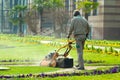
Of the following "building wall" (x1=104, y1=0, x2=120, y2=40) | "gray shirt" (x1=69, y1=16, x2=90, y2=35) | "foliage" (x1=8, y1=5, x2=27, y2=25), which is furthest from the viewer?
"foliage" (x1=8, y1=5, x2=27, y2=25)

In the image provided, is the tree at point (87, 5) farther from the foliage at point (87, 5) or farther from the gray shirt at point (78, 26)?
the gray shirt at point (78, 26)

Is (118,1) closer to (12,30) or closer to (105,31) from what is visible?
(105,31)

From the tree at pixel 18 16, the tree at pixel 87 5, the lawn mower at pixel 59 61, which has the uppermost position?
the tree at pixel 87 5

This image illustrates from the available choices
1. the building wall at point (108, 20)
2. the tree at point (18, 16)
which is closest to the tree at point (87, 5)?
the building wall at point (108, 20)

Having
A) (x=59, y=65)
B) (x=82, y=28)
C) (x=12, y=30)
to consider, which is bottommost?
(x=12, y=30)

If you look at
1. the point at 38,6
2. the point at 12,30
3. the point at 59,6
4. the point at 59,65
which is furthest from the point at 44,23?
the point at 59,65

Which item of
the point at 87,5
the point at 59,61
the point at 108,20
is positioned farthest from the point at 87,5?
the point at 59,61

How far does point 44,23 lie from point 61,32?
21566 mm

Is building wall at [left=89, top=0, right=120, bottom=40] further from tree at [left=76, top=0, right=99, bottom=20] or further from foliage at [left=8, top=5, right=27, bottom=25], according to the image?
foliage at [left=8, top=5, right=27, bottom=25]

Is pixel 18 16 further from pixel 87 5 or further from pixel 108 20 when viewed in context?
pixel 108 20

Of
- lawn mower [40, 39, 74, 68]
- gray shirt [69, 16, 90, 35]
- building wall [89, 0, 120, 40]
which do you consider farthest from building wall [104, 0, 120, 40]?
gray shirt [69, 16, 90, 35]

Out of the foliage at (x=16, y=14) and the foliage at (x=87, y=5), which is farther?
the foliage at (x=16, y=14)

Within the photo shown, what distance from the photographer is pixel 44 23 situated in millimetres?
83875

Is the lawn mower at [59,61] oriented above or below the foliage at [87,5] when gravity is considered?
below
